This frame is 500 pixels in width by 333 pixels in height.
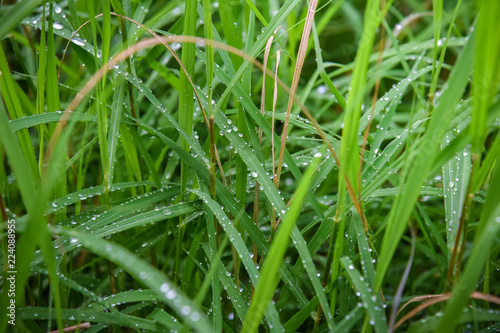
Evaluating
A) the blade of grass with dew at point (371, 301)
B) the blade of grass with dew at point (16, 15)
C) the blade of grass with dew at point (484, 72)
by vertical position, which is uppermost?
the blade of grass with dew at point (16, 15)

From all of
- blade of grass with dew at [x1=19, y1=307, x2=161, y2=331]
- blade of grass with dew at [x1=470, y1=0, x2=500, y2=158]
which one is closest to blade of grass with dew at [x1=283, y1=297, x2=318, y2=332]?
blade of grass with dew at [x1=19, y1=307, x2=161, y2=331]

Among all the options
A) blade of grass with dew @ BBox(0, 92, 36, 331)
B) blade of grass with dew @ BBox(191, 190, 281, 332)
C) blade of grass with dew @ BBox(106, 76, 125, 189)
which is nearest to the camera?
blade of grass with dew @ BBox(0, 92, 36, 331)

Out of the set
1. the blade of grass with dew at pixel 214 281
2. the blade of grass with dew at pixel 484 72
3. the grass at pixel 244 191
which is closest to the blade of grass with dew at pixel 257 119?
the grass at pixel 244 191

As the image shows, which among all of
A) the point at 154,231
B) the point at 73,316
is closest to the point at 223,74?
the point at 154,231

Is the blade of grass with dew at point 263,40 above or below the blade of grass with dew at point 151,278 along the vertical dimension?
above

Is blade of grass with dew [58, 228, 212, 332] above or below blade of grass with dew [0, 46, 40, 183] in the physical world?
below

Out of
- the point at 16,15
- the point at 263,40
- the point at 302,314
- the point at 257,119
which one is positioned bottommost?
the point at 302,314

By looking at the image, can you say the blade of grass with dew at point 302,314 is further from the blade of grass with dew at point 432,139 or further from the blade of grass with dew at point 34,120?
the blade of grass with dew at point 34,120

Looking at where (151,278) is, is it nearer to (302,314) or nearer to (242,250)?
(242,250)

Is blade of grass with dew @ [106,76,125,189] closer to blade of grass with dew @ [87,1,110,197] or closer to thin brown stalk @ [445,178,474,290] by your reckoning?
blade of grass with dew @ [87,1,110,197]

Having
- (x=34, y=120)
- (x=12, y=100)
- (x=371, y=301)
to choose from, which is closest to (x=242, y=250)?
(x=371, y=301)

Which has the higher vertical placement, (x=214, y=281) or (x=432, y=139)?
(x=432, y=139)

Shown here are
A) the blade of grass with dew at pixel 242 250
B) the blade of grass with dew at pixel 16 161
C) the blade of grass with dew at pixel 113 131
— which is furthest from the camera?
the blade of grass with dew at pixel 113 131
